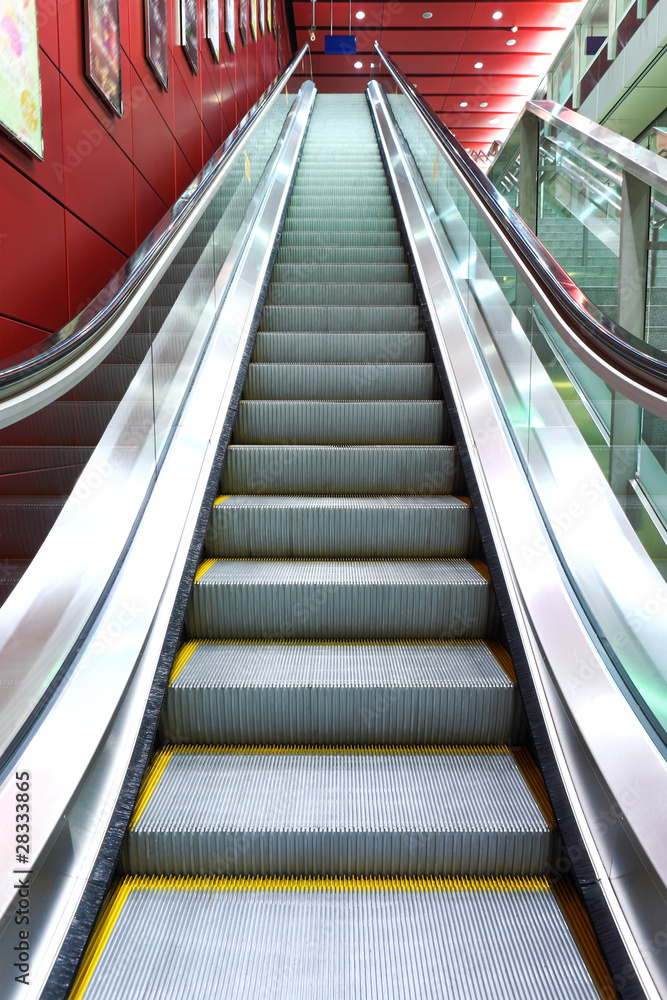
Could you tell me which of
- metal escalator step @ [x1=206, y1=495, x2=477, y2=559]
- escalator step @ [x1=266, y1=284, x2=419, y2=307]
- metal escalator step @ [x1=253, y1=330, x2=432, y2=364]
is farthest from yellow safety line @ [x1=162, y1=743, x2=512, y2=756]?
escalator step @ [x1=266, y1=284, x2=419, y2=307]

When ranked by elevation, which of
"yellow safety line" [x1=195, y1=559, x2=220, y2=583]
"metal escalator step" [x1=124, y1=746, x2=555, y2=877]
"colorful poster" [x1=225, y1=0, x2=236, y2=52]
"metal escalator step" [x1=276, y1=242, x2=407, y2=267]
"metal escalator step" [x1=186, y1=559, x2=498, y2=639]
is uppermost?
"colorful poster" [x1=225, y1=0, x2=236, y2=52]

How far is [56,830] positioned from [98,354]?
1070mm

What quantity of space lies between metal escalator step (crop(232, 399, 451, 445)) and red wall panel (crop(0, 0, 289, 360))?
3.17 ft

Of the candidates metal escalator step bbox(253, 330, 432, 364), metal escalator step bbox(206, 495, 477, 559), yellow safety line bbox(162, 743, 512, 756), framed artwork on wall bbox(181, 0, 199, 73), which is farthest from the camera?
framed artwork on wall bbox(181, 0, 199, 73)

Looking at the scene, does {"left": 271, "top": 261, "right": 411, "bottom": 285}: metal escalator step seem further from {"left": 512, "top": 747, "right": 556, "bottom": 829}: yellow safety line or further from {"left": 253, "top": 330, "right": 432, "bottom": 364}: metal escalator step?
{"left": 512, "top": 747, "right": 556, "bottom": 829}: yellow safety line

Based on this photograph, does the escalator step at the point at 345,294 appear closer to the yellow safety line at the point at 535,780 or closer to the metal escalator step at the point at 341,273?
the metal escalator step at the point at 341,273

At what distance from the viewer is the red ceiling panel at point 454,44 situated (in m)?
12.9

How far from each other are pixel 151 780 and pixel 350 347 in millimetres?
2309

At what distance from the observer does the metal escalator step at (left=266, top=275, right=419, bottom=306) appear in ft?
12.8

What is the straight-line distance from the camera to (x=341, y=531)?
243cm

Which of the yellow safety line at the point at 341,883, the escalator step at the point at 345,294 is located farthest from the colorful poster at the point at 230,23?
the yellow safety line at the point at 341,883

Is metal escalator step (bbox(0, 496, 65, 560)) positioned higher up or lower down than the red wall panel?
lower down

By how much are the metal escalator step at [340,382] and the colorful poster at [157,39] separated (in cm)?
269

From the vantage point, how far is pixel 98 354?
1.65 meters
